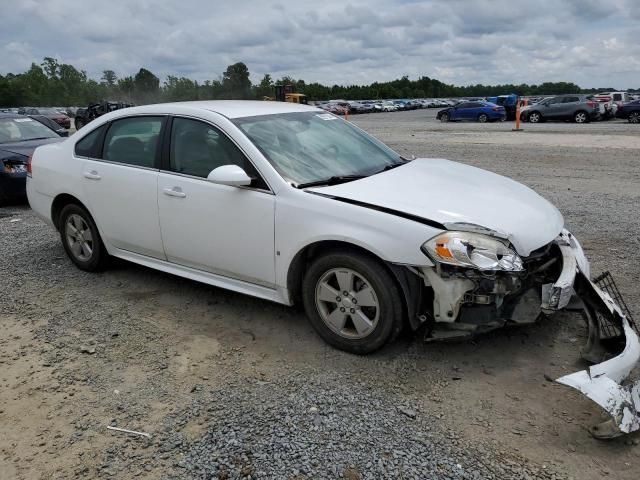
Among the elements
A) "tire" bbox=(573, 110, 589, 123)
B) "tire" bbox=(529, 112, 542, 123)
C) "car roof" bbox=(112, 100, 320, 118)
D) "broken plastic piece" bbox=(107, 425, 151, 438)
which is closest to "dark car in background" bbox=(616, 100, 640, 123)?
"tire" bbox=(573, 110, 589, 123)

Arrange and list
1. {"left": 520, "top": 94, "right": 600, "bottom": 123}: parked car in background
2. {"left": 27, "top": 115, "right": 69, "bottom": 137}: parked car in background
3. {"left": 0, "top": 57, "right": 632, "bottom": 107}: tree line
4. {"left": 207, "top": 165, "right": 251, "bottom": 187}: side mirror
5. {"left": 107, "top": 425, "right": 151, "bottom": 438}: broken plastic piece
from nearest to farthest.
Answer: {"left": 107, "top": 425, "right": 151, "bottom": 438}: broken plastic piece
{"left": 207, "top": 165, "right": 251, "bottom": 187}: side mirror
{"left": 27, "top": 115, "right": 69, "bottom": 137}: parked car in background
{"left": 520, "top": 94, "right": 600, "bottom": 123}: parked car in background
{"left": 0, "top": 57, "right": 632, "bottom": 107}: tree line

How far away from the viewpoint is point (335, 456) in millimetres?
2680

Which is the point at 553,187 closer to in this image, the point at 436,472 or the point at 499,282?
the point at 499,282

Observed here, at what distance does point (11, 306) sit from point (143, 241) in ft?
4.18

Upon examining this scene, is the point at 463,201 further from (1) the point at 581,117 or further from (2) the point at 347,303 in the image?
(1) the point at 581,117

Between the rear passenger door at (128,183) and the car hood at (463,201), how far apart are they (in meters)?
1.59

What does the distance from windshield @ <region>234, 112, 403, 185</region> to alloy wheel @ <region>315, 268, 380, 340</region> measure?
29.4 inches

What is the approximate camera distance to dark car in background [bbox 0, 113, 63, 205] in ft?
28.8

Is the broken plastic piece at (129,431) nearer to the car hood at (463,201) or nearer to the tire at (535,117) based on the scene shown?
the car hood at (463,201)

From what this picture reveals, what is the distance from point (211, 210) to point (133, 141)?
124cm

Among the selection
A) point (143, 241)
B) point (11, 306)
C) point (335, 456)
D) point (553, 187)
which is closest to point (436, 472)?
point (335, 456)

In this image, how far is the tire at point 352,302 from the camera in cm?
338

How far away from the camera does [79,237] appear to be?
530cm

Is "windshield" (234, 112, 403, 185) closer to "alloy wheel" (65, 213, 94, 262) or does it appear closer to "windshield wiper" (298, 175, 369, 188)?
"windshield wiper" (298, 175, 369, 188)
